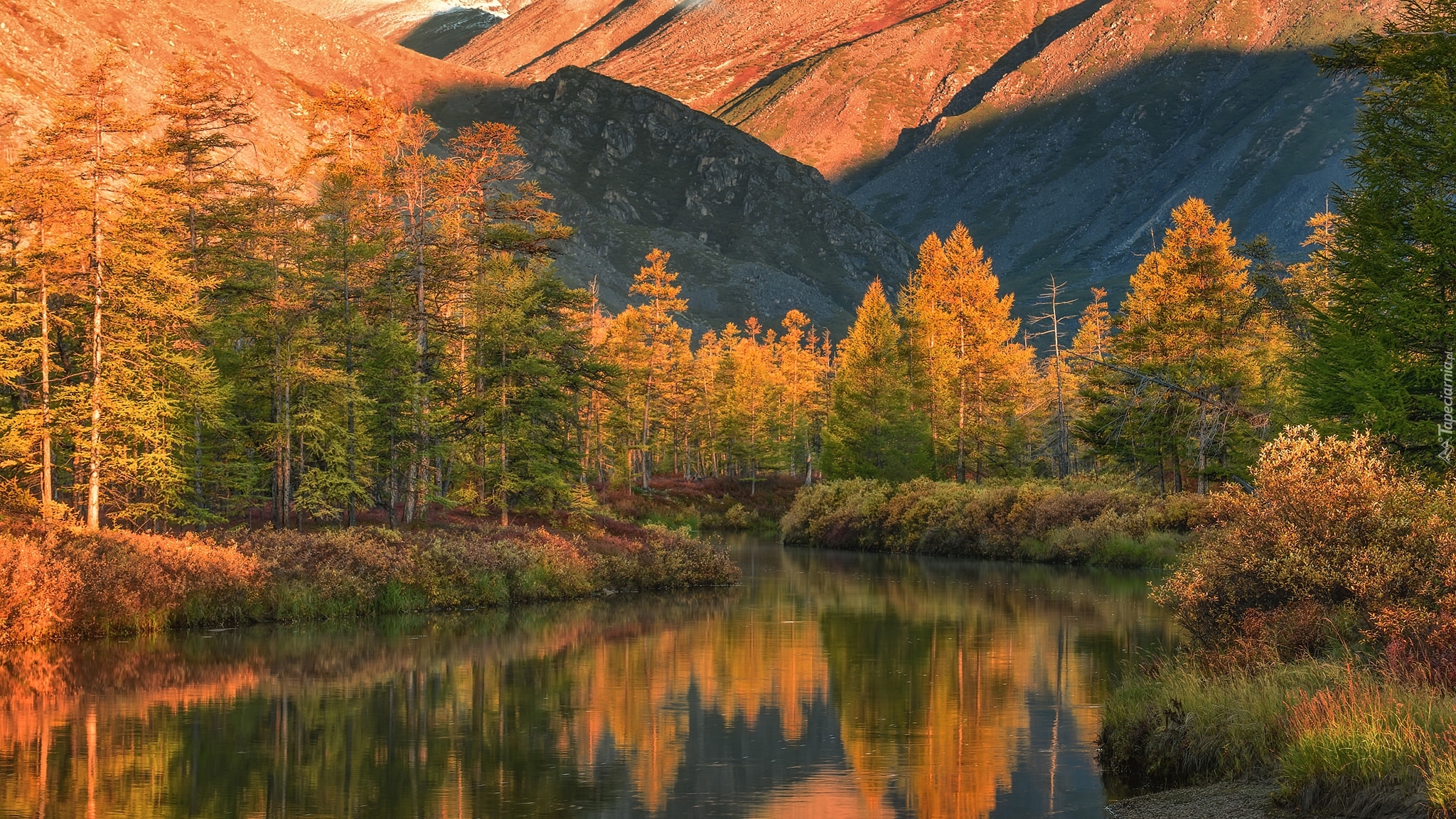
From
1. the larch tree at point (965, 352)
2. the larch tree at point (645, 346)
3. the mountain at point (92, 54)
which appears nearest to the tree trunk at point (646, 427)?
the larch tree at point (645, 346)

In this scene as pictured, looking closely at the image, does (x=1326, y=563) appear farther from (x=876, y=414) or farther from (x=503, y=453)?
(x=876, y=414)

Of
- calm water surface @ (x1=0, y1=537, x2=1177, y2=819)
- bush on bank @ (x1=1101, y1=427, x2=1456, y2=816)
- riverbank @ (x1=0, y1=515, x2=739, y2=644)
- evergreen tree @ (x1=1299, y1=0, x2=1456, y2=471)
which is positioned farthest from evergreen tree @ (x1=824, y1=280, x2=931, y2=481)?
bush on bank @ (x1=1101, y1=427, x2=1456, y2=816)

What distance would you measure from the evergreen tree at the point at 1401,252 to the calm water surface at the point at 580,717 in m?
7.62

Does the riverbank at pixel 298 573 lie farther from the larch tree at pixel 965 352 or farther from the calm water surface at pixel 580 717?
the larch tree at pixel 965 352

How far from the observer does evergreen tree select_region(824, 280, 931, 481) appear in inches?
2911

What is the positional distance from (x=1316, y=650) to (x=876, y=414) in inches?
2350

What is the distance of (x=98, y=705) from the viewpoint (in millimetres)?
21078

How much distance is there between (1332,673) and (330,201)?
51.5 metres

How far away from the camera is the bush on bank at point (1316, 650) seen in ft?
38.8

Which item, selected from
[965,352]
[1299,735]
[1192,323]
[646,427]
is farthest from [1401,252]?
[646,427]

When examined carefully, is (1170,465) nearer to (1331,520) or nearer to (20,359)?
(1331,520)

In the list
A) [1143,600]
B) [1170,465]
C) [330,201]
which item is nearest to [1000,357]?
[1170,465]

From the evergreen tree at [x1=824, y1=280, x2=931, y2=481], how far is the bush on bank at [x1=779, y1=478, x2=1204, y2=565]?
10.1ft

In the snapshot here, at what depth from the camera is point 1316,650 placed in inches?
639
